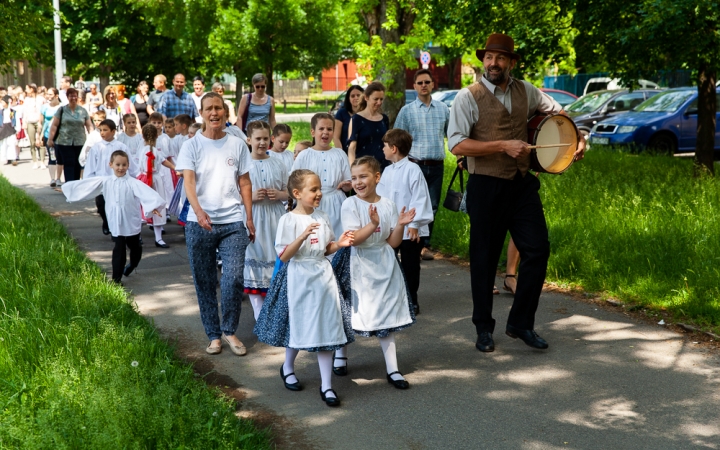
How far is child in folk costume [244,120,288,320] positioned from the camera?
7.10 meters

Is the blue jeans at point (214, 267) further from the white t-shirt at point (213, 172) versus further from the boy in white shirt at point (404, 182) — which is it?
the boy in white shirt at point (404, 182)

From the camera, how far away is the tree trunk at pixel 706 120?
1479 centimetres

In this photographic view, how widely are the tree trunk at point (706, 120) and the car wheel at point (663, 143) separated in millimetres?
5318

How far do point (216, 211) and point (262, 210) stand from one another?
89 centimetres

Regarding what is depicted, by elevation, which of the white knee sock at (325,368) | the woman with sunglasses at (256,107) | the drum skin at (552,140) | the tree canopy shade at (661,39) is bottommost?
the white knee sock at (325,368)

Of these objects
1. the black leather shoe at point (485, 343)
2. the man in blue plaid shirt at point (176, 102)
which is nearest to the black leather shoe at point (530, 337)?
the black leather shoe at point (485, 343)

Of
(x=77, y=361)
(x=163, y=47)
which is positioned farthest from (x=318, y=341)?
(x=163, y=47)

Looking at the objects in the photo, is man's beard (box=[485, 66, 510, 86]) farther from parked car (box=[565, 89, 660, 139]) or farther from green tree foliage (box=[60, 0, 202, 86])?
green tree foliage (box=[60, 0, 202, 86])

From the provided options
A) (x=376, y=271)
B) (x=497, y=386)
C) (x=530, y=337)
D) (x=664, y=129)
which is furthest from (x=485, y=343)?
(x=664, y=129)

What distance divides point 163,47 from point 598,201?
35.3 m

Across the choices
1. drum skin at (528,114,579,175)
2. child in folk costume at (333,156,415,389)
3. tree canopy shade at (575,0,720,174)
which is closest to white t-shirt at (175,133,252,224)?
child in folk costume at (333,156,415,389)

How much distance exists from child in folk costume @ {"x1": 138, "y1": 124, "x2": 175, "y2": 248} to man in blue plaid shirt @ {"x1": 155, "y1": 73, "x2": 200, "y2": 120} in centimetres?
224

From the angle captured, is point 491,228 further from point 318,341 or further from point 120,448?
point 120,448

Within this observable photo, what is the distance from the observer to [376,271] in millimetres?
5688
